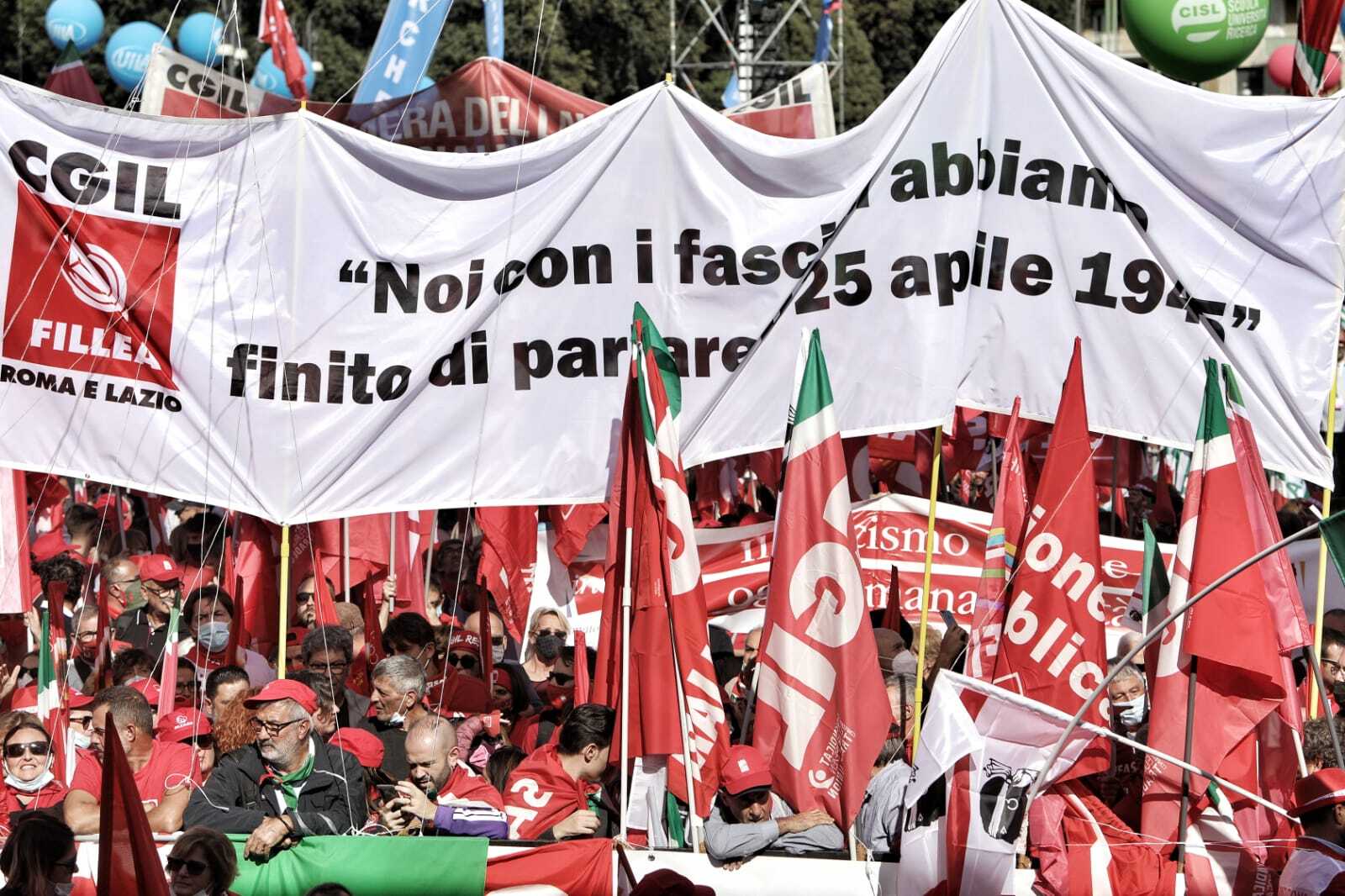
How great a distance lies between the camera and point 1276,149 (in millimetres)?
8453

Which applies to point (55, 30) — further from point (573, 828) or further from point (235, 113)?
point (573, 828)

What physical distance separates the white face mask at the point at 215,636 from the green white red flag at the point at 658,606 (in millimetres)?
2186

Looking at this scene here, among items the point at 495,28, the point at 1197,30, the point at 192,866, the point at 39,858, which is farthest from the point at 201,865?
the point at 495,28

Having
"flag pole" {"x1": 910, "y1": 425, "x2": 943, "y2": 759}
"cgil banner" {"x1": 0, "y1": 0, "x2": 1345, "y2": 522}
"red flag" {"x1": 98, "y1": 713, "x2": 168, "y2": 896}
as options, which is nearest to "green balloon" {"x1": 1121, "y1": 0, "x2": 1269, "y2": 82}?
"cgil banner" {"x1": 0, "y1": 0, "x2": 1345, "y2": 522}

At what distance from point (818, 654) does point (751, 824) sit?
1003 millimetres

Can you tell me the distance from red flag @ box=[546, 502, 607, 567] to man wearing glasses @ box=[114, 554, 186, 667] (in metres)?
1.87

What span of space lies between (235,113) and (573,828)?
3702 mm

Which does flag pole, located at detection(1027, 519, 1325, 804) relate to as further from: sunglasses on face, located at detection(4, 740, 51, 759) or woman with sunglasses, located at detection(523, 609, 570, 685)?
sunglasses on face, located at detection(4, 740, 51, 759)

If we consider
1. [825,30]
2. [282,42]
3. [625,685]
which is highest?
[825,30]

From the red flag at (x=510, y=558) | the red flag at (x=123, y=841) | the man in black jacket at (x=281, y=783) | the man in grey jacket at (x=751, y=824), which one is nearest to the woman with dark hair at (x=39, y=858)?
the red flag at (x=123, y=841)

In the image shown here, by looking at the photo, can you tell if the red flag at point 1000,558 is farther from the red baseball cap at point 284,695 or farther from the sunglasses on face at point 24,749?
the sunglasses on face at point 24,749

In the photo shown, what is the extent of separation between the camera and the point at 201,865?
574 cm

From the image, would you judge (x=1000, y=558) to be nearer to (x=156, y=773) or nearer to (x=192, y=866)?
(x=156, y=773)

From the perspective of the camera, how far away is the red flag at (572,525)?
10.2 m
